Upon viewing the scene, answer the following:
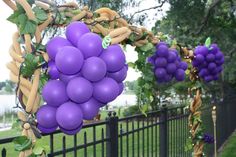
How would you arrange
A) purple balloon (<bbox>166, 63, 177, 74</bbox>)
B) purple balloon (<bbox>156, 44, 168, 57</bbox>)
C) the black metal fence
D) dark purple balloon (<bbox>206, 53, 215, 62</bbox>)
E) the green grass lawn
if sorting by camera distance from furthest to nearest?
the green grass lawn, dark purple balloon (<bbox>206, 53, 215, 62</bbox>), purple balloon (<bbox>166, 63, 177, 74</bbox>), purple balloon (<bbox>156, 44, 168, 57</bbox>), the black metal fence

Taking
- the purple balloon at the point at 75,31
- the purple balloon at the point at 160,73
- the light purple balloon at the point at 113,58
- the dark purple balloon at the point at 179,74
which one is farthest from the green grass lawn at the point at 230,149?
the purple balloon at the point at 75,31

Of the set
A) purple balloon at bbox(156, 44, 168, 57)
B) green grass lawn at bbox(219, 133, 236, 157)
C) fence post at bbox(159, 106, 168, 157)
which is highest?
purple balloon at bbox(156, 44, 168, 57)

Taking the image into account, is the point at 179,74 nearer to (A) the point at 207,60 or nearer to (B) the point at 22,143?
(A) the point at 207,60

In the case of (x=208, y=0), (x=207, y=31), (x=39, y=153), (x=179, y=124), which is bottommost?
(x=179, y=124)

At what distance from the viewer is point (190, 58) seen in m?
4.74

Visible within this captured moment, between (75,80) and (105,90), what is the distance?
18 centimetres

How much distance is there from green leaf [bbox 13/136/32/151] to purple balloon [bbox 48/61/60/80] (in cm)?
35

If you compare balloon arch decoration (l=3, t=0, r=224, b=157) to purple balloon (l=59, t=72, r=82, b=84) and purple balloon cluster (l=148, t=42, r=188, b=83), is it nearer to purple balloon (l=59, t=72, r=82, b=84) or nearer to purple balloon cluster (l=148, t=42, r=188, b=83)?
purple balloon (l=59, t=72, r=82, b=84)

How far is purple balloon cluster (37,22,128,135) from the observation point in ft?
6.14

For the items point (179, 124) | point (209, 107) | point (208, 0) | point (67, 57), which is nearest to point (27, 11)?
point (67, 57)

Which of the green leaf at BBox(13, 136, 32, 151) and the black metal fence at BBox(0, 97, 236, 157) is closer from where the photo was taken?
→ the green leaf at BBox(13, 136, 32, 151)

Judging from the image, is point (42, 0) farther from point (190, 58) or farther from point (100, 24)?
point (190, 58)

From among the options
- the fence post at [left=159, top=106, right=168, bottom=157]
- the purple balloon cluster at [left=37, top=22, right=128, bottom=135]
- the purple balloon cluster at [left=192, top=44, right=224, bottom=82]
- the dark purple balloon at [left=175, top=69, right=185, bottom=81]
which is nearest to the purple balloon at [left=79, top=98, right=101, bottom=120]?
the purple balloon cluster at [left=37, top=22, right=128, bottom=135]

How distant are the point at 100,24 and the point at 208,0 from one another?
393 inches
